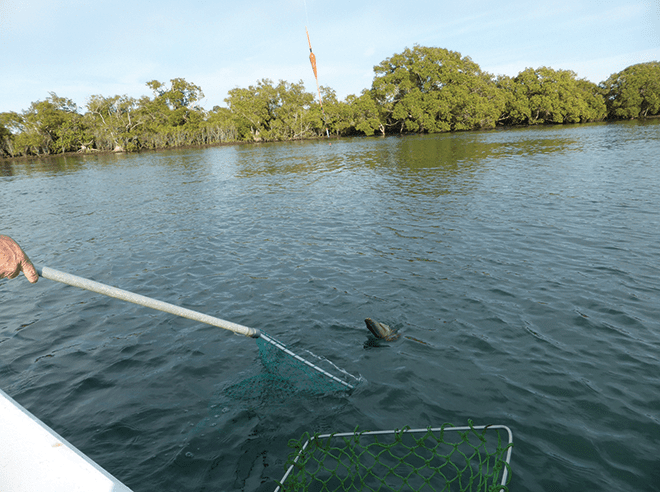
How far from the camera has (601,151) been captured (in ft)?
109

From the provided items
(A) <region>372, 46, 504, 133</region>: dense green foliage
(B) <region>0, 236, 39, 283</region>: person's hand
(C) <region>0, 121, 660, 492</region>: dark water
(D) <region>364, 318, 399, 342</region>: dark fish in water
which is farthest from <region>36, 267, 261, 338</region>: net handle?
(A) <region>372, 46, 504, 133</region>: dense green foliage

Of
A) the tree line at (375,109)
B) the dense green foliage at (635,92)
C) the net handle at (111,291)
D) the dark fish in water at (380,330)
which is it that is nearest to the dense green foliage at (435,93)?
the tree line at (375,109)

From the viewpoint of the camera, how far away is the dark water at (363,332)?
543cm

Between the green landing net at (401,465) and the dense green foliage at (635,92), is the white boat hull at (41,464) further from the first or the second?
the dense green foliage at (635,92)

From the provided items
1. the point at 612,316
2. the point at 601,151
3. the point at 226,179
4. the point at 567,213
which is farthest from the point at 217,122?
the point at 612,316

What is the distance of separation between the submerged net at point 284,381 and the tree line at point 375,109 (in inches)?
2761

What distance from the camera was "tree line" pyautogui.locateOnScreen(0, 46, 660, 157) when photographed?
79625mm

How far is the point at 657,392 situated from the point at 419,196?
16.2m

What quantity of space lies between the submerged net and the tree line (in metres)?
70.1

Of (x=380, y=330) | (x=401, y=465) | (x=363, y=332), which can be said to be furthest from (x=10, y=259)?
(x=363, y=332)

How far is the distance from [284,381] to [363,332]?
7.58ft

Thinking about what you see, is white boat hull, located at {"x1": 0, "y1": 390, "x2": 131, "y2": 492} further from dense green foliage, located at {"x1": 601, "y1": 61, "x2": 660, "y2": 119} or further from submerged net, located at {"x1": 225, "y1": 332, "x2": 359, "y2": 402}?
dense green foliage, located at {"x1": 601, "y1": 61, "x2": 660, "y2": 119}

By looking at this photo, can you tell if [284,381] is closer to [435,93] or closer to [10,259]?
[10,259]

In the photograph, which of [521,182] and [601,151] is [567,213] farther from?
[601,151]
